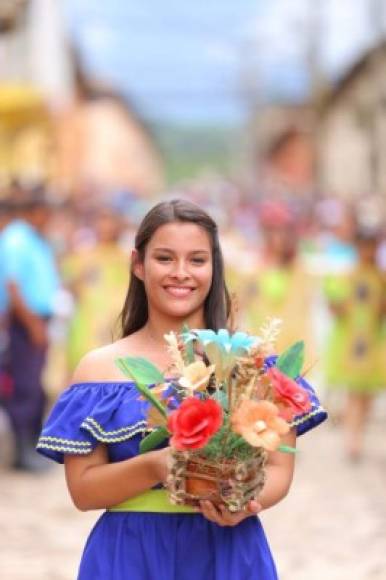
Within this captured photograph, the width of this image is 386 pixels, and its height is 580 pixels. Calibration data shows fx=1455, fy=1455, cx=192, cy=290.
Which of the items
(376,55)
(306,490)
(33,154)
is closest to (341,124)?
(33,154)

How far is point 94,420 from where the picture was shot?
3324mm

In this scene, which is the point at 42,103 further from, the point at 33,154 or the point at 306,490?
the point at 306,490

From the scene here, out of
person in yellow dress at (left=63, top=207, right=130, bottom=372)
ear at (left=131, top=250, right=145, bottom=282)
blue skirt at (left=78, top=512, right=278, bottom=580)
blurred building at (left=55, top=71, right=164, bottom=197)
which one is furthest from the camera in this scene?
blurred building at (left=55, top=71, right=164, bottom=197)

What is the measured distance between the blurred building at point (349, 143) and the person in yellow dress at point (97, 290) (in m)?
26.6

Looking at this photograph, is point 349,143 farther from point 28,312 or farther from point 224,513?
point 224,513

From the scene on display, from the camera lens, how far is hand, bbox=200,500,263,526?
10.1 feet

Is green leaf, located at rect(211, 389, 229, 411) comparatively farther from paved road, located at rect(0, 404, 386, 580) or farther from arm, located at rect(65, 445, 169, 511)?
paved road, located at rect(0, 404, 386, 580)

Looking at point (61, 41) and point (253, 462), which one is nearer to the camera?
point (253, 462)

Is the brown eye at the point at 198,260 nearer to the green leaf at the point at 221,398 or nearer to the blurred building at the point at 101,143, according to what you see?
the green leaf at the point at 221,398

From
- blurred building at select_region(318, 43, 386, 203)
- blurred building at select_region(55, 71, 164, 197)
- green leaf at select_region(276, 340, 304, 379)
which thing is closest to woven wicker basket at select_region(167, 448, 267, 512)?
green leaf at select_region(276, 340, 304, 379)

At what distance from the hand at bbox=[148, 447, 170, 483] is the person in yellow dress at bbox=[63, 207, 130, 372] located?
24.1ft

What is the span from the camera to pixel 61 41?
50.2 meters

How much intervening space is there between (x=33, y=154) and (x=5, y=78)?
259 centimetres

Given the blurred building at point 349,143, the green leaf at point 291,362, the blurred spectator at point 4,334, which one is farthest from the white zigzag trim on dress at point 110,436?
the blurred building at point 349,143
